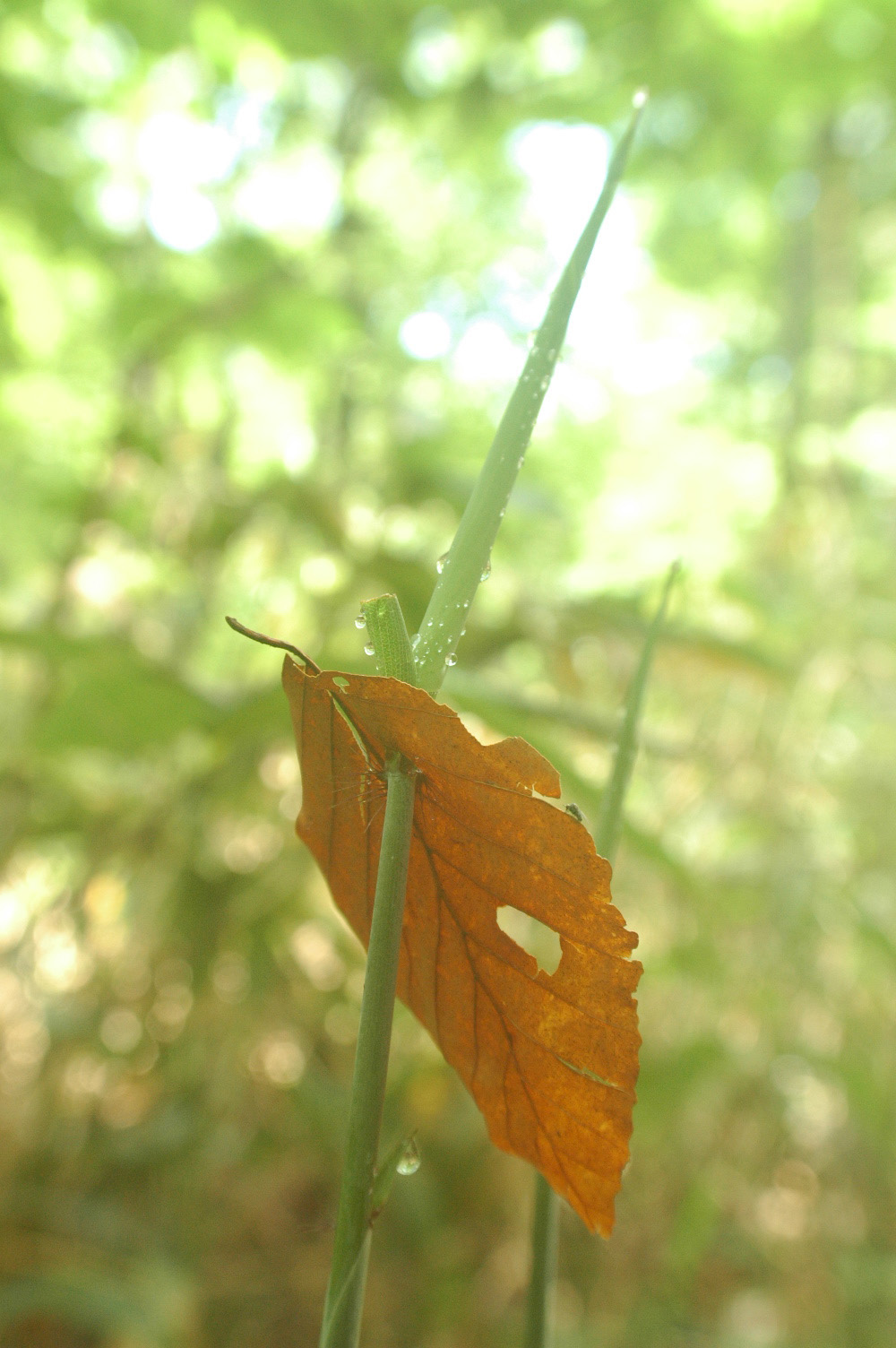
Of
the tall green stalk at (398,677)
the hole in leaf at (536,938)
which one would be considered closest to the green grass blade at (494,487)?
the tall green stalk at (398,677)

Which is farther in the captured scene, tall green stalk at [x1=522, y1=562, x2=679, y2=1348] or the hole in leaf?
the hole in leaf

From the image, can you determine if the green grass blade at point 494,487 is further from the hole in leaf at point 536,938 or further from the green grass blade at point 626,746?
the hole in leaf at point 536,938

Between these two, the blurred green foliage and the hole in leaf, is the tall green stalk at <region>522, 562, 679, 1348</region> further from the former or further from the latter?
the hole in leaf

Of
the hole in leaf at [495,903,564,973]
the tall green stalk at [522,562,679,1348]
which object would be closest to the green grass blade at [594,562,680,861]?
the tall green stalk at [522,562,679,1348]

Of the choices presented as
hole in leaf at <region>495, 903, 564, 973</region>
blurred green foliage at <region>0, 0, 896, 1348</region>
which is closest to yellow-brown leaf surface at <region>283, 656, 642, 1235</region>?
blurred green foliage at <region>0, 0, 896, 1348</region>

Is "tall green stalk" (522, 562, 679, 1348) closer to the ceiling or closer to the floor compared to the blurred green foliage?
closer to the floor

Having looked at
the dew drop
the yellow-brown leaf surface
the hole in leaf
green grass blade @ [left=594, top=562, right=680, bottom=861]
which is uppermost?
the hole in leaf

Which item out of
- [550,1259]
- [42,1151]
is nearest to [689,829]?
[42,1151]

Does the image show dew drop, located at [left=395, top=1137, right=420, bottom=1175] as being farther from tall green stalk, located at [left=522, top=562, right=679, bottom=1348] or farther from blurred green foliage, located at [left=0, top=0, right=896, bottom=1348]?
blurred green foliage, located at [left=0, top=0, right=896, bottom=1348]
